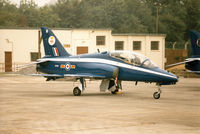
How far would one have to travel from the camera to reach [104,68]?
68.0 feet

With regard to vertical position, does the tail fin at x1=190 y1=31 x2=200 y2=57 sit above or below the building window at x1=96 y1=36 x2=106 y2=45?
below

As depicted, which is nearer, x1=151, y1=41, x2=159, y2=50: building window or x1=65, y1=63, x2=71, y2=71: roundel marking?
x1=65, y1=63, x2=71, y2=71: roundel marking

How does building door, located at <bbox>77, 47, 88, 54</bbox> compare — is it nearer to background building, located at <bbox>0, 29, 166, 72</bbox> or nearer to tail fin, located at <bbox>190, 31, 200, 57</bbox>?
background building, located at <bbox>0, 29, 166, 72</bbox>

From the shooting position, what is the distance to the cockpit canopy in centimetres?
2020

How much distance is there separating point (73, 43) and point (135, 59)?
3153 centimetres

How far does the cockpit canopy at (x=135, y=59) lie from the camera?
20203 mm

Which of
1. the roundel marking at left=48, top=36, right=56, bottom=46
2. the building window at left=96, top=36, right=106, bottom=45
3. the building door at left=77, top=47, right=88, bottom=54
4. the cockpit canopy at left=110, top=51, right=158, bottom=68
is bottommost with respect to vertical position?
the cockpit canopy at left=110, top=51, right=158, bottom=68

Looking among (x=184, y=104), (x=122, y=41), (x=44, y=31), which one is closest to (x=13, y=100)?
(x=44, y=31)

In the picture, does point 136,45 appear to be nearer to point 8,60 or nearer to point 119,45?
point 119,45

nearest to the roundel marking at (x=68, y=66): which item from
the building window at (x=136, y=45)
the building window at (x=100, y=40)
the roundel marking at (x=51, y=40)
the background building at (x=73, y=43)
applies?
the roundel marking at (x=51, y=40)

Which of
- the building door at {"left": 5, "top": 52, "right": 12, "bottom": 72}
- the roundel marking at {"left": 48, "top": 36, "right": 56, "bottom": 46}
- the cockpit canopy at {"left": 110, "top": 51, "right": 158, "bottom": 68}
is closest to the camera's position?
the cockpit canopy at {"left": 110, "top": 51, "right": 158, "bottom": 68}

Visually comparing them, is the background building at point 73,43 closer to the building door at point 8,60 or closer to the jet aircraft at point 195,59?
the building door at point 8,60

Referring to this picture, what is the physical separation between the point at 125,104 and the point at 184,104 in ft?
7.94

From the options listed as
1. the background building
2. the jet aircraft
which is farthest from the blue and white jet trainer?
the background building
